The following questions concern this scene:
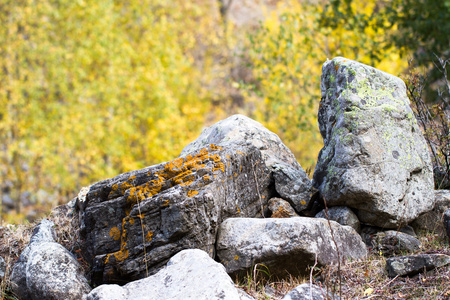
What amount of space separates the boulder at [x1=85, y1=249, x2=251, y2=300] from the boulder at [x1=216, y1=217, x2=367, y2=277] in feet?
1.85

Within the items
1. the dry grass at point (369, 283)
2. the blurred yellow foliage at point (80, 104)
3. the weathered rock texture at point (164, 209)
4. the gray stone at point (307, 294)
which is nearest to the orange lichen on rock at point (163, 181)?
the weathered rock texture at point (164, 209)

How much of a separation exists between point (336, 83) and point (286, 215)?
187 cm

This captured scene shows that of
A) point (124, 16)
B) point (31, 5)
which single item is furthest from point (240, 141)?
→ point (124, 16)

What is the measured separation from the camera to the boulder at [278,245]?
13.6 feet

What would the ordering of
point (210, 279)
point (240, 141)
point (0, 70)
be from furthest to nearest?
point (0, 70) < point (240, 141) < point (210, 279)

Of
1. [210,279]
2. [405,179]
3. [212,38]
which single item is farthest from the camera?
[212,38]

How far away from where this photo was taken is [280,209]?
5.22 metres

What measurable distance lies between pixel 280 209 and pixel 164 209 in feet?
5.36

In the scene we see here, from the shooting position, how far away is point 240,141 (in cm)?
554

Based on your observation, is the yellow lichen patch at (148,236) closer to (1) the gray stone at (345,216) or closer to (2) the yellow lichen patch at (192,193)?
(2) the yellow lichen patch at (192,193)

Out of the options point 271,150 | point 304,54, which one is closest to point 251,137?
point 271,150

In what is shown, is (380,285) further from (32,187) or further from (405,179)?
(32,187)

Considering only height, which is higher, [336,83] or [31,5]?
[31,5]

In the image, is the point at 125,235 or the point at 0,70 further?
the point at 0,70
